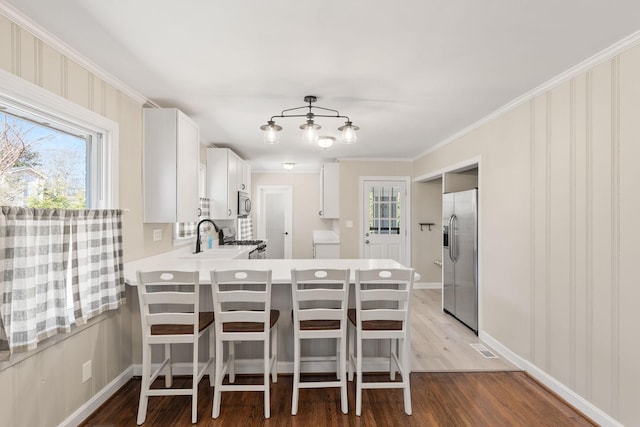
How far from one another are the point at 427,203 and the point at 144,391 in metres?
5.00

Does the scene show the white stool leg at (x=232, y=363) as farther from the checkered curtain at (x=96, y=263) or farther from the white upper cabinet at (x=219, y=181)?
the white upper cabinet at (x=219, y=181)

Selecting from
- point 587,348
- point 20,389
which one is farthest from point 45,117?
point 587,348

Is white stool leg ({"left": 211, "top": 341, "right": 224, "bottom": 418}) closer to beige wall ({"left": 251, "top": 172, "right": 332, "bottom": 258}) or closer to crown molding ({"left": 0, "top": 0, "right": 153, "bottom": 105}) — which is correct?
crown molding ({"left": 0, "top": 0, "right": 153, "bottom": 105})

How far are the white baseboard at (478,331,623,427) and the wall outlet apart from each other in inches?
131

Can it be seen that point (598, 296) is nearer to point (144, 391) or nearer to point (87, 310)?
point (144, 391)

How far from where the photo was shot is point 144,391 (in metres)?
2.07

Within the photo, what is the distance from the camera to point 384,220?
578 cm

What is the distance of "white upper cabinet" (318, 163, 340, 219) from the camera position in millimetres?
5801

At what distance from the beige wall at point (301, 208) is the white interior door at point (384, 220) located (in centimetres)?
166

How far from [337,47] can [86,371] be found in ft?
8.65

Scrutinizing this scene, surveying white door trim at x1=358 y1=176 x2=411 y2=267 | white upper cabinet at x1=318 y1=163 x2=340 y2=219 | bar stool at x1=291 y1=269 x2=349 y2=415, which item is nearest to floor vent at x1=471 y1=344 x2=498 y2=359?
bar stool at x1=291 y1=269 x2=349 y2=415

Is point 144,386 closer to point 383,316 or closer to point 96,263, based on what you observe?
point 96,263

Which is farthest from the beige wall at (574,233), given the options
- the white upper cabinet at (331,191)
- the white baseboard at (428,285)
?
the white upper cabinet at (331,191)

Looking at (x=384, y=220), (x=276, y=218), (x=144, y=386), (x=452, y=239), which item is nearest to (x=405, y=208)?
(x=384, y=220)
